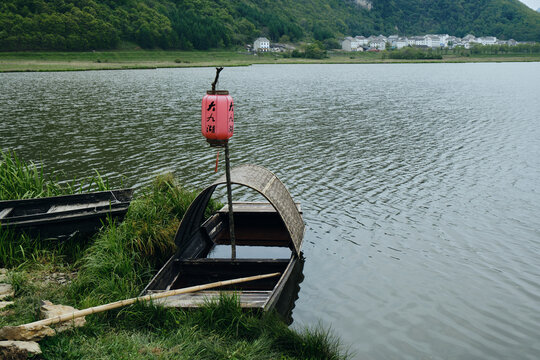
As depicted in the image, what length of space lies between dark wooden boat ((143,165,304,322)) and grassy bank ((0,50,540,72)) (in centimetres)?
8020

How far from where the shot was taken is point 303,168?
18.5 metres

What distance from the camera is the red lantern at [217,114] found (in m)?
8.03

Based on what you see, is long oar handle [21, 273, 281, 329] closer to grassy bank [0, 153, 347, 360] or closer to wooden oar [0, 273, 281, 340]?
wooden oar [0, 273, 281, 340]

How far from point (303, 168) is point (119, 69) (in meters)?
81.8

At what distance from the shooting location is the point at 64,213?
980 centimetres

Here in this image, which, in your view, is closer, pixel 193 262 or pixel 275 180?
pixel 193 262

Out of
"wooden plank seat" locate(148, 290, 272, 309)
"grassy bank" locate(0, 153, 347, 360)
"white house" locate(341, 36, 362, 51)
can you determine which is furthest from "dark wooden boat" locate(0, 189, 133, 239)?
"white house" locate(341, 36, 362, 51)

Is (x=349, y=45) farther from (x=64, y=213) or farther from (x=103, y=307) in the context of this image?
(x=103, y=307)

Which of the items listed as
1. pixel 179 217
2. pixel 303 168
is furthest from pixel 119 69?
pixel 179 217

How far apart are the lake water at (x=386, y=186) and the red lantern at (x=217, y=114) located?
3.60 metres

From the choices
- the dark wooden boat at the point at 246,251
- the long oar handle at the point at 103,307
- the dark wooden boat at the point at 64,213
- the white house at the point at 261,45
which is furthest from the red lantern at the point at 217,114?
the white house at the point at 261,45

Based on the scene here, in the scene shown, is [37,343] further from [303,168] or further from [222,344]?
[303,168]

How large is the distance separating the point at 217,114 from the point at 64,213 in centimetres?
427

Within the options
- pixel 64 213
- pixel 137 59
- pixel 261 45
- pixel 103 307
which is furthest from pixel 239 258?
pixel 261 45
